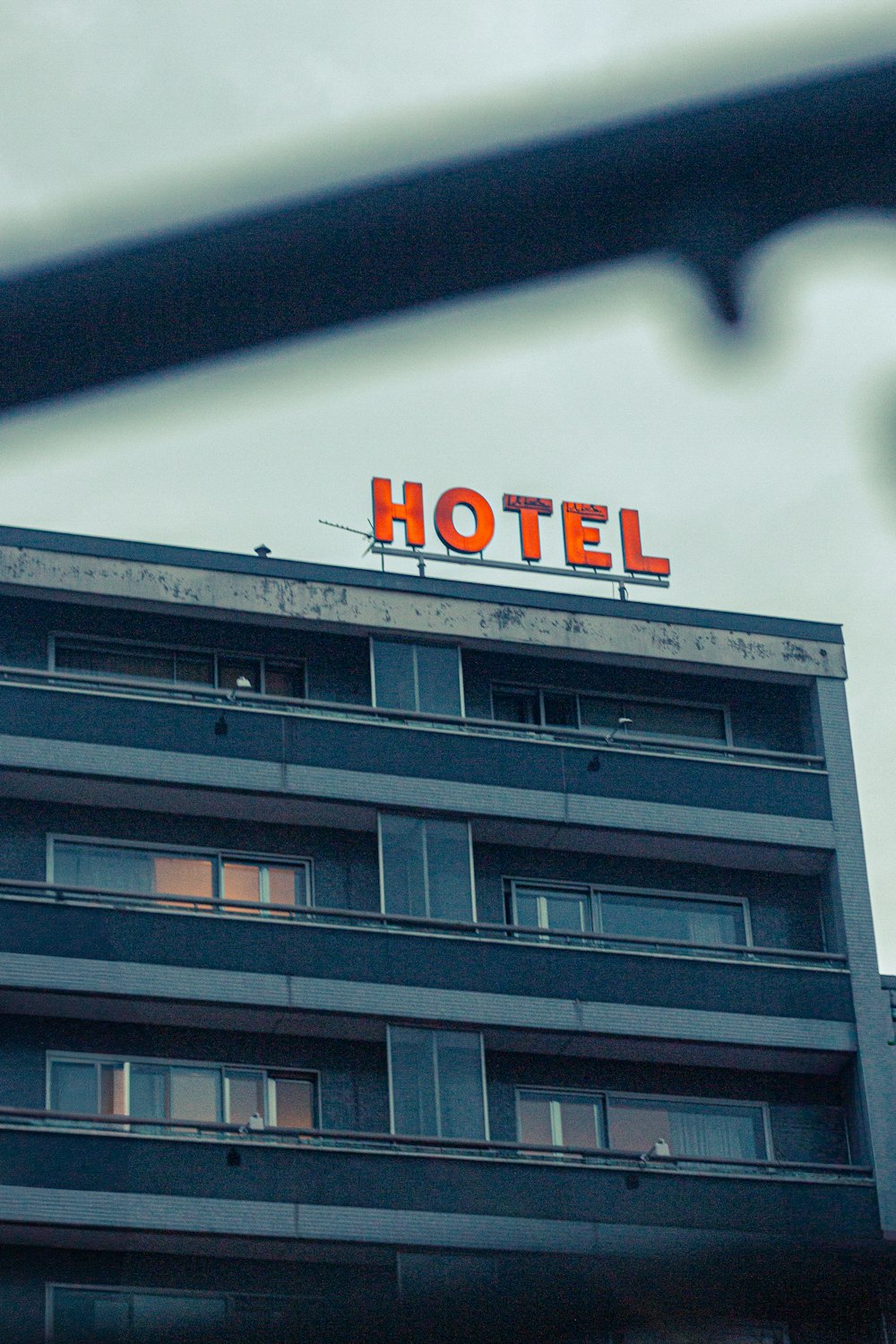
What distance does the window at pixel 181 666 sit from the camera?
117ft

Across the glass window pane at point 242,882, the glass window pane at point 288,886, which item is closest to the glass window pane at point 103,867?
the glass window pane at point 242,882

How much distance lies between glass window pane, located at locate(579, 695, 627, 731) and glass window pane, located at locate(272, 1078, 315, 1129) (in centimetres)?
886

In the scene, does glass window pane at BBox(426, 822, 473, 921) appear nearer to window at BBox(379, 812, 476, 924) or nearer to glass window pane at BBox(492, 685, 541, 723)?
window at BBox(379, 812, 476, 924)

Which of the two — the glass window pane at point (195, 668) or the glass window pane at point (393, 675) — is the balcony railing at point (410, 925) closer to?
the glass window pane at point (393, 675)

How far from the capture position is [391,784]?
34938mm

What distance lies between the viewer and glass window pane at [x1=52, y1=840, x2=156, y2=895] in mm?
33750

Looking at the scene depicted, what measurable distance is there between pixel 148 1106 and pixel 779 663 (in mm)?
14392

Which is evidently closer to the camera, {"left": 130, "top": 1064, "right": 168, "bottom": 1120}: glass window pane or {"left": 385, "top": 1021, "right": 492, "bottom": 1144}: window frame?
{"left": 130, "top": 1064, "right": 168, "bottom": 1120}: glass window pane

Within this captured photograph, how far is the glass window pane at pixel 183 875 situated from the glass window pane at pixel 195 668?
3.48m

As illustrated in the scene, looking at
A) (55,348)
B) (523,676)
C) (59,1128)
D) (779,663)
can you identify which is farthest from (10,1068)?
(55,348)

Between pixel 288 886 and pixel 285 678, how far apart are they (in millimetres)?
4114

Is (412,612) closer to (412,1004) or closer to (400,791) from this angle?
(400,791)

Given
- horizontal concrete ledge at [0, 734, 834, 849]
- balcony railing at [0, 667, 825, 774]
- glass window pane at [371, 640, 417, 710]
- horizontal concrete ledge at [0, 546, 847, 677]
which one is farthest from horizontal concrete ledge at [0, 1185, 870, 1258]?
horizontal concrete ledge at [0, 546, 847, 677]

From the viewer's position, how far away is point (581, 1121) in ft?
114
